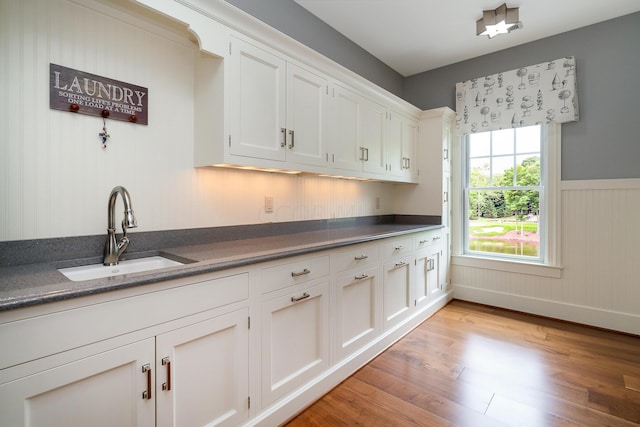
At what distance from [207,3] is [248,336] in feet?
5.57

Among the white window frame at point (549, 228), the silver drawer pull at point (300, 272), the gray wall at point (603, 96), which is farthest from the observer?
the white window frame at point (549, 228)

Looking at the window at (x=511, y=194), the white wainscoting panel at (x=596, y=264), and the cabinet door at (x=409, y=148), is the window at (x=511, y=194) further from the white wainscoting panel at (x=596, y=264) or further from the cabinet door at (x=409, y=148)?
the cabinet door at (x=409, y=148)

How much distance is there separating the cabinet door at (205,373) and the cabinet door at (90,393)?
0.05 metres

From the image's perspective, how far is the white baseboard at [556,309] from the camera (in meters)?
2.78

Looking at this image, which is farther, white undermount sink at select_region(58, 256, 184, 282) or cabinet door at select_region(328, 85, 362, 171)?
cabinet door at select_region(328, 85, 362, 171)

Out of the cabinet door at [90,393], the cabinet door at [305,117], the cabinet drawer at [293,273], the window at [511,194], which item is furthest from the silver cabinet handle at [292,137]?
the window at [511,194]

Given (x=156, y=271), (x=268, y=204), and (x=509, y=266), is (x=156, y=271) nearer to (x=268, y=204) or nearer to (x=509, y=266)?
(x=268, y=204)

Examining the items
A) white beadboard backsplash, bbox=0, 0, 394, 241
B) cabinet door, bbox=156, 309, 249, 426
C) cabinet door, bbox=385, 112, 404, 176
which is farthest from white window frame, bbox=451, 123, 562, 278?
cabinet door, bbox=156, 309, 249, 426

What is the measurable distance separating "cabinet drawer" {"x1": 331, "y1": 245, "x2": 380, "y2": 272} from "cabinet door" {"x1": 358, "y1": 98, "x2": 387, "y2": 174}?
0.82 metres

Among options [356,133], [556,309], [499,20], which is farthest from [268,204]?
[556,309]

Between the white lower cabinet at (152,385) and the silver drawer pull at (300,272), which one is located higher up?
the silver drawer pull at (300,272)

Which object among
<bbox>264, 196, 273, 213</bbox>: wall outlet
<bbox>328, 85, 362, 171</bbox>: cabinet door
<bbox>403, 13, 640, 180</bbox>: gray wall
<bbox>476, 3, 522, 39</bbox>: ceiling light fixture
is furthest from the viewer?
<bbox>403, 13, 640, 180</bbox>: gray wall

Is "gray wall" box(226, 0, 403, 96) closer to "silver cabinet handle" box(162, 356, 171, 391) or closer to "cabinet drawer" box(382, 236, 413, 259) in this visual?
"cabinet drawer" box(382, 236, 413, 259)

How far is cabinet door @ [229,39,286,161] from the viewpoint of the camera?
1.73m
